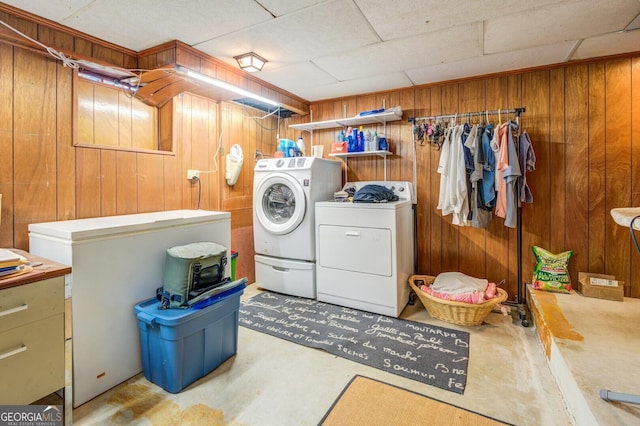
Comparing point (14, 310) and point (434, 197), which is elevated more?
point (434, 197)

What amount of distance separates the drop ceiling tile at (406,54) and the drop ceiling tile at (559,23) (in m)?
0.15

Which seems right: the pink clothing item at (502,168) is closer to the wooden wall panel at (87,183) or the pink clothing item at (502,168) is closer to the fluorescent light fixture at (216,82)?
the fluorescent light fixture at (216,82)

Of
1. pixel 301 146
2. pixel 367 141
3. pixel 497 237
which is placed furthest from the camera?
pixel 301 146

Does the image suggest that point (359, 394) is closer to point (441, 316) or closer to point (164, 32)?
point (441, 316)

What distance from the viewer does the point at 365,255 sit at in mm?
2779

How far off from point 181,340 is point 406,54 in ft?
8.47

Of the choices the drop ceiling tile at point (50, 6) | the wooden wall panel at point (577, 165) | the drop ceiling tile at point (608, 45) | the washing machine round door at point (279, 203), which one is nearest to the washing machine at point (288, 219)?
the washing machine round door at point (279, 203)

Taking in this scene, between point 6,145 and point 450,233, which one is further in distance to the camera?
point 450,233

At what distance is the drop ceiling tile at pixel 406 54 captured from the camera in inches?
90.2

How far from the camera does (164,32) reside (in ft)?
7.16

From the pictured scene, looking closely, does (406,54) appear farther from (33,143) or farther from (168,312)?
(33,143)

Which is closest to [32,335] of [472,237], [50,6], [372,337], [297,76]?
[50,6]

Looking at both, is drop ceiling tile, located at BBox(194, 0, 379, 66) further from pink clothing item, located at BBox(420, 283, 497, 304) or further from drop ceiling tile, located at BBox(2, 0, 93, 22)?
pink clothing item, located at BBox(420, 283, 497, 304)

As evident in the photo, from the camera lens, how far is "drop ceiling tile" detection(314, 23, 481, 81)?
229cm
